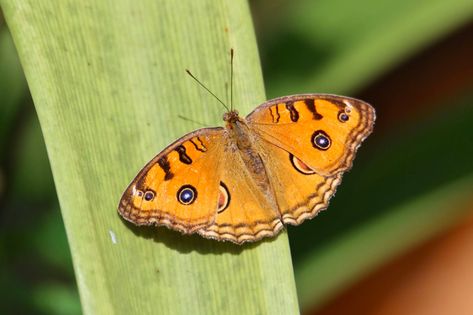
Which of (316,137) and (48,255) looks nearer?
(316,137)

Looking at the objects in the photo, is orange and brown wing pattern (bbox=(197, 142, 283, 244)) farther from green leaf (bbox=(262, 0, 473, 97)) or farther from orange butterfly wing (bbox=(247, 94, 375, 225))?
green leaf (bbox=(262, 0, 473, 97))

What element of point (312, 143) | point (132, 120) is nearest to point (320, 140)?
point (312, 143)

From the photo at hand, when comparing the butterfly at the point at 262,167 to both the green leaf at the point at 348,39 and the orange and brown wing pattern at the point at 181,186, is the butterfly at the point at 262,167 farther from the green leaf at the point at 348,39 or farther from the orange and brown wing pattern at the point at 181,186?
the green leaf at the point at 348,39

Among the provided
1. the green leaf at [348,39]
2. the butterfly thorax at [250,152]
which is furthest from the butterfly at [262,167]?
the green leaf at [348,39]

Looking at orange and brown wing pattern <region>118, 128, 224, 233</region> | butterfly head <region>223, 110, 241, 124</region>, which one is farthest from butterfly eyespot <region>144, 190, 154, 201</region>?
butterfly head <region>223, 110, 241, 124</region>

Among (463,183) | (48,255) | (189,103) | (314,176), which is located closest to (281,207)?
(314,176)

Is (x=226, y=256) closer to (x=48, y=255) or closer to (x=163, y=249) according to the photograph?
(x=163, y=249)
